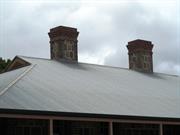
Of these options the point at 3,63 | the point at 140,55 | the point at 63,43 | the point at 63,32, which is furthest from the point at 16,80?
the point at 3,63

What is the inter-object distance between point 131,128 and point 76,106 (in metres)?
6.81

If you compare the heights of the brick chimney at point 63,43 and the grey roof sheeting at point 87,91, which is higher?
the brick chimney at point 63,43

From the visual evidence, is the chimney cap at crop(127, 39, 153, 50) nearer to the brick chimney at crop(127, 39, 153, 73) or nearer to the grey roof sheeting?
the brick chimney at crop(127, 39, 153, 73)

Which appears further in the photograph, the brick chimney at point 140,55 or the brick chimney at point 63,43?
the brick chimney at point 140,55

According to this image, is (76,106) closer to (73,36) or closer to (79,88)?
(79,88)

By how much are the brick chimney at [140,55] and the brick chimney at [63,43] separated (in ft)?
21.4

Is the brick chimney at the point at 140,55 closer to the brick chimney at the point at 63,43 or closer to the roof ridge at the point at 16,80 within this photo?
the brick chimney at the point at 63,43

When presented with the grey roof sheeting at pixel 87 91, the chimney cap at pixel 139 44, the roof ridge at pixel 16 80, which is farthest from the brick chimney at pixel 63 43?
the chimney cap at pixel 139 44

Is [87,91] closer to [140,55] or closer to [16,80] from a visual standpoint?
[16,80]

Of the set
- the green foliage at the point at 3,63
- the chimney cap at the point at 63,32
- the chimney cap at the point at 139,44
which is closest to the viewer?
the chimney cap at the point at 63,32

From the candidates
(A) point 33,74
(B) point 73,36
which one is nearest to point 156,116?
(A) point 33,74

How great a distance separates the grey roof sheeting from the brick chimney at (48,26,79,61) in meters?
1.34

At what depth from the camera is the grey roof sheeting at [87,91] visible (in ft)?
70.2

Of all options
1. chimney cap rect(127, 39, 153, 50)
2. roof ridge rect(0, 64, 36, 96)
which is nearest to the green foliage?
chimney cap rect(127, 39, 153, 50)
